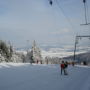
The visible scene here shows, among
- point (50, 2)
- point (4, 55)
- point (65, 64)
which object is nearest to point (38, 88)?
point (50, 2)

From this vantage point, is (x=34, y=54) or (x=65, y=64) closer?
(x=65, y=64)

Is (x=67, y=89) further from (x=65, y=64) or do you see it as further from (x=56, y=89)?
(x=65, y=64)

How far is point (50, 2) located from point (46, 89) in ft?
22.6

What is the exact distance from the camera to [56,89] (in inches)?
671

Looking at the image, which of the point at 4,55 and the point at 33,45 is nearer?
the point at 4,55

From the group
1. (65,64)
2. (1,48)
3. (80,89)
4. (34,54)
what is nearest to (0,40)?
(1,48)

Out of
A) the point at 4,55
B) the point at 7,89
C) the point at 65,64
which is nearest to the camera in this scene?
the point at 7,89

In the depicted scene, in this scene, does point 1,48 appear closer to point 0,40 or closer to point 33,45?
point 0,40

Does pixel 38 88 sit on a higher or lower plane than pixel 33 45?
lower

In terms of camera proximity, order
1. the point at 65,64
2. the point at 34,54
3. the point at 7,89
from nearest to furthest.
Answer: the point at 7,89 → the point at 65,64 → the point at 34,54

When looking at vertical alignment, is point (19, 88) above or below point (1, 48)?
below

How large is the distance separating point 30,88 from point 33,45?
74.8 m

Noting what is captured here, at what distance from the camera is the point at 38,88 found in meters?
16.8

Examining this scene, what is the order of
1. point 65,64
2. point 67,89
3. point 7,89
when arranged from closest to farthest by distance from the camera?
point 7,89 < point 67,89 < point 65,64
